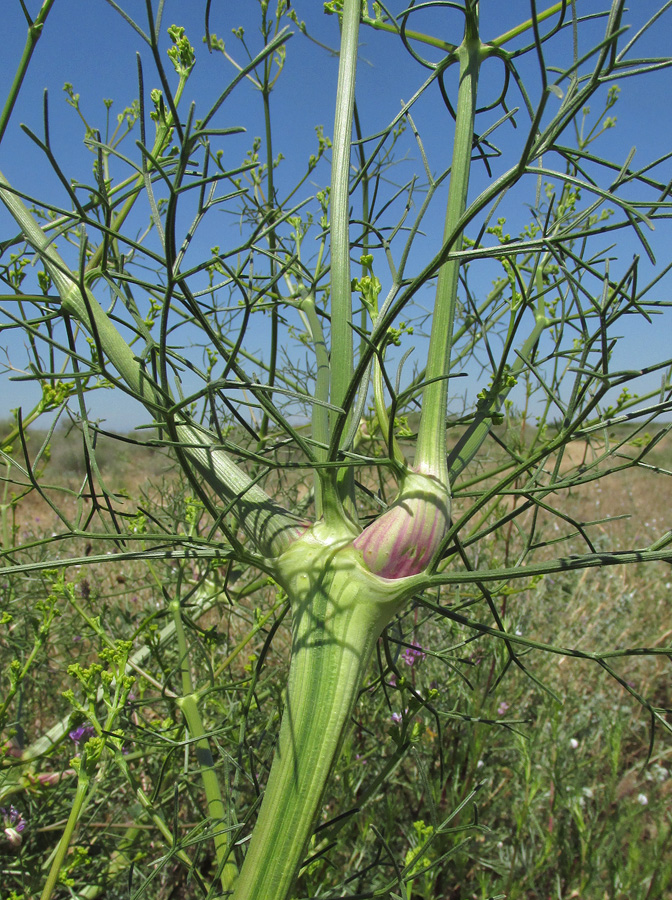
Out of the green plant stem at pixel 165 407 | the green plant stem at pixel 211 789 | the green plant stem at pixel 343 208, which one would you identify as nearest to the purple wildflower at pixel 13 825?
the green plant stem at pixel 211 789

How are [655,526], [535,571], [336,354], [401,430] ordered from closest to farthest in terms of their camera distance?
[535,571]
[336,354]
[401,430]
[655,526]

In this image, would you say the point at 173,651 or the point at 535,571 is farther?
the point at 173,651

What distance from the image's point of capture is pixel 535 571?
600 mm

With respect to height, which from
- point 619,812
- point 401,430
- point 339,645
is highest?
point 401,430

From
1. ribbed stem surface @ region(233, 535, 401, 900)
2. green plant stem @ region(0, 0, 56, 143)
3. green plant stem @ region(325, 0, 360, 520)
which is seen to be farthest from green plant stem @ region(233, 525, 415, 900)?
green plant stem @ region(0, 0, 56, 143)

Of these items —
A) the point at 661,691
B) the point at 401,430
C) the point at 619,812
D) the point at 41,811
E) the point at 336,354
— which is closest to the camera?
the point at 336,354

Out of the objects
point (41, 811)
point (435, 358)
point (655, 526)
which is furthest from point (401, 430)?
point (655, 526)

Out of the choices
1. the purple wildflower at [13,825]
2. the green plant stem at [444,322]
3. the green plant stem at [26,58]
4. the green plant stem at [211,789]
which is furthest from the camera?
the purple wildflower at [13,825]

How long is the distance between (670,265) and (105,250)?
654mm

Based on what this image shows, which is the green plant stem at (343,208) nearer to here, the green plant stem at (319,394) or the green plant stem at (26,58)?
the green plant stem at (319,394)

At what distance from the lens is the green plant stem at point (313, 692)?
0.62 meters

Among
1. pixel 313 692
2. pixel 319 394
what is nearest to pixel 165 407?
pixel 319 394

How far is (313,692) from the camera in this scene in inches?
24.9

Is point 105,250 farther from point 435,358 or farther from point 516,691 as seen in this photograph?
point 516,691
